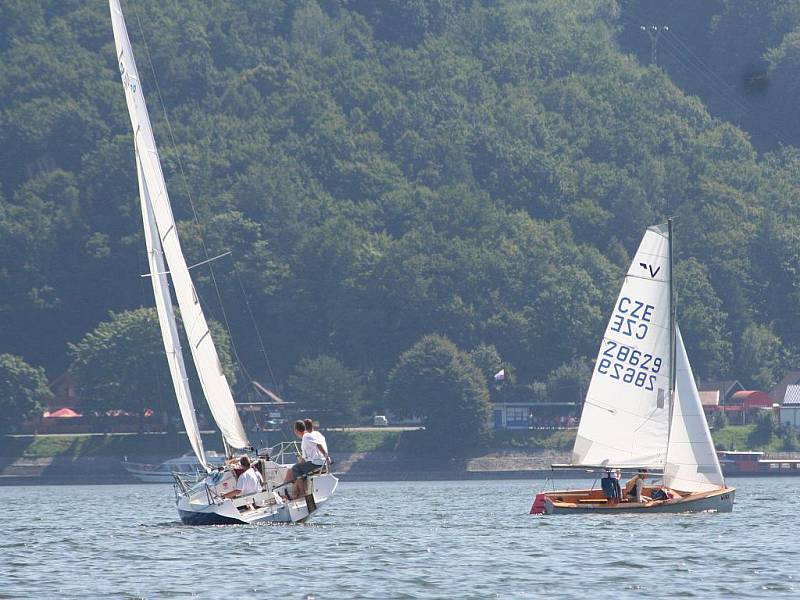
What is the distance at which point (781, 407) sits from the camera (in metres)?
139

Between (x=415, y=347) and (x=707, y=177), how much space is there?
6068cm

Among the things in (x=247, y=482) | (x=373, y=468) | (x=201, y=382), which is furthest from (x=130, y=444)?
(x=247, y=482)

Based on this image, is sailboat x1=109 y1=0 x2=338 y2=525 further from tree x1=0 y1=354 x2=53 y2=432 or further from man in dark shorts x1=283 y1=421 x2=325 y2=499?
tree x1=0 y1=354 x2=53 y2=432

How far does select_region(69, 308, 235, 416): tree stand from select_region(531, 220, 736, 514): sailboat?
76045 millimetres

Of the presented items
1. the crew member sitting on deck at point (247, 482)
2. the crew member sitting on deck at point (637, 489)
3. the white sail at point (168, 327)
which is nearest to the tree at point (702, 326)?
the crew member sitting on deck at point (637, 489)

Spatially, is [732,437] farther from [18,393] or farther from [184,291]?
[184,291]

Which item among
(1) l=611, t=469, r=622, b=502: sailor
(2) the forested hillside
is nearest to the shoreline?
(2) the forested hillside

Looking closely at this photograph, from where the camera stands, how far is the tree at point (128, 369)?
130 meters

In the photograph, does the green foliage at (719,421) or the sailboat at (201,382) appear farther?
the green foliage at (719,421)

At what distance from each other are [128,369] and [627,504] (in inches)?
3306

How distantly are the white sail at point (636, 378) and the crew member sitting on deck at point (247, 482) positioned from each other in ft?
32.1

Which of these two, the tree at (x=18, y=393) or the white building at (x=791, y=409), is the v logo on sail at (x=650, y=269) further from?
the white building at (x=791, y=409)

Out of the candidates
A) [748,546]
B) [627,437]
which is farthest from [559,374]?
[748,546]

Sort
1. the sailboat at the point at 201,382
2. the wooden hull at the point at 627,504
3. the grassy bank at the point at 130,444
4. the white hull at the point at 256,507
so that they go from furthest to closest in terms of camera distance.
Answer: the grassy bank at the point at 130,444 → the wooden hull at the point at 627,504 → the sailboat at the point at 201,382 → the white hull at the point at 256,507
